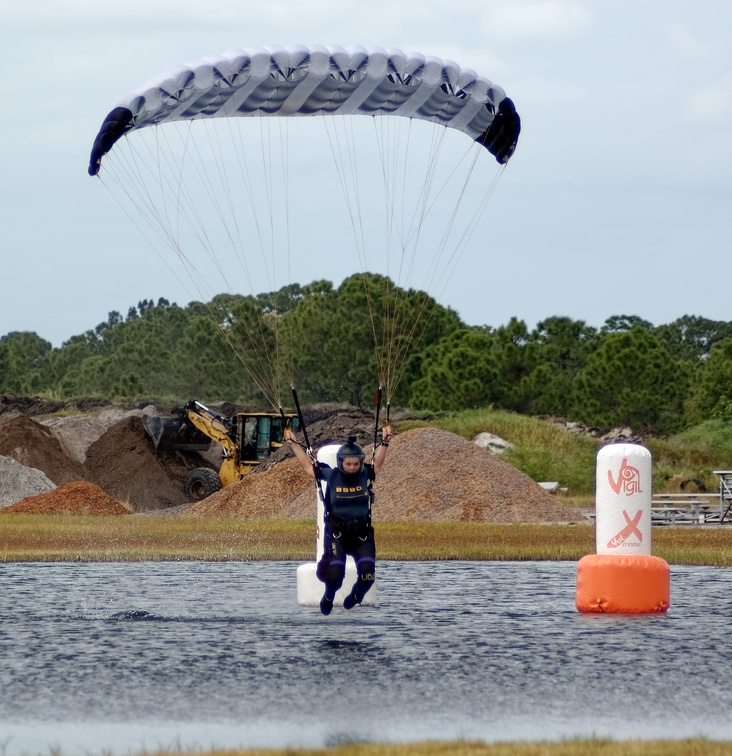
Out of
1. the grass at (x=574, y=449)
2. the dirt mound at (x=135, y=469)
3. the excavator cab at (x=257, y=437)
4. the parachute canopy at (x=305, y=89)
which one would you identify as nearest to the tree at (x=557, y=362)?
the grass at (x=574, y=449)

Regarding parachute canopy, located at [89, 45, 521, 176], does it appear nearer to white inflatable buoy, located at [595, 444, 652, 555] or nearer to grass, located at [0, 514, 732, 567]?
A: white inflatable buoy, located at [595, 444, 652, 555]

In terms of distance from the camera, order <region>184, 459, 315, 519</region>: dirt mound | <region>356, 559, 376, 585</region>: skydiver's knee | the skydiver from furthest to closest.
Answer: <region>184, 459, 315, 519</region>: dirt mound < <region>356, 559, 376, 585</region>: skydiver's knee < the skydiver

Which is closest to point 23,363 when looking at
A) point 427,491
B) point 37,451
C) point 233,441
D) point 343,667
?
point 37,451

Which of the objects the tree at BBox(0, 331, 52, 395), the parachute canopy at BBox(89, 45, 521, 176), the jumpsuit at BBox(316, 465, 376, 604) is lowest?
the jumpsuit at BBox(316, 465, 376, 604)

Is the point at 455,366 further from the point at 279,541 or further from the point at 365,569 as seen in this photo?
the point at 365,569

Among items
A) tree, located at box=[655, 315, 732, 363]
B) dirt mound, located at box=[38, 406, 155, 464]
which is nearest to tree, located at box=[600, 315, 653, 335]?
tree, located at box=[655, 315, 732, 363]

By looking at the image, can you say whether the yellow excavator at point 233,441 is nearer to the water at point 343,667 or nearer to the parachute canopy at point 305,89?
the parachute canopy at point 305,89

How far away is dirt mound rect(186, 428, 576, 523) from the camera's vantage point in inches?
1609

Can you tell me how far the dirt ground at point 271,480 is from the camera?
41.4m

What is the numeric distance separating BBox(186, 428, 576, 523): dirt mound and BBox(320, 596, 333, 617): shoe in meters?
23.8

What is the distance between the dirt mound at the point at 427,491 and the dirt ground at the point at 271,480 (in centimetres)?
3

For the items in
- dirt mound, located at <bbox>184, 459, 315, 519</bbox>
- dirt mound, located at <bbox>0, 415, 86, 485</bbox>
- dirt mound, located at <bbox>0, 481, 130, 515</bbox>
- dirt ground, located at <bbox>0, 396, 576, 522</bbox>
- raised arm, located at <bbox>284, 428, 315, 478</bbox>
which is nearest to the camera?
raised arm, located at <bbox>284, 428, 315, 478</bbox>

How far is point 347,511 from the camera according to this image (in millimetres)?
15914

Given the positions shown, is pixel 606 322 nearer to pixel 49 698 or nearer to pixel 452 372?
pixel 452 372
